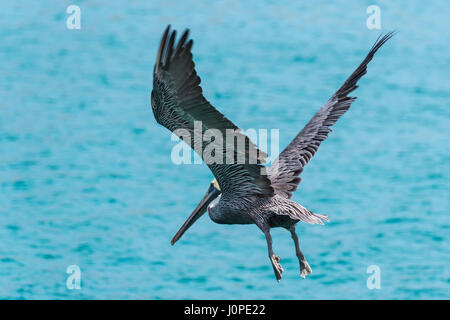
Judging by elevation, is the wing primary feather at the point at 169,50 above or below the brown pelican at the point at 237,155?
above

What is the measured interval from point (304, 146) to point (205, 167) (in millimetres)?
13310

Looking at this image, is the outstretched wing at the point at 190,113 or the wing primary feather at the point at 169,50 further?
the outstretched wing at the point at 190,113

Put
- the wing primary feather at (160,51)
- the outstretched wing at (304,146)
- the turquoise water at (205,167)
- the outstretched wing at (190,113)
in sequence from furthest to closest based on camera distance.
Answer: the turquoise water at (205,167) < the outstretched wing at (304,146) < the outstretched wing at (190,113) < the wing primary feather at (160,51)

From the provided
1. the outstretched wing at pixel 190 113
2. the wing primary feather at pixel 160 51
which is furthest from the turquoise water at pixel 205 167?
the wing primary feather at pixel 160 51

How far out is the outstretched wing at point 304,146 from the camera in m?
8.78

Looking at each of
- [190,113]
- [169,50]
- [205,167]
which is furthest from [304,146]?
[205,167]

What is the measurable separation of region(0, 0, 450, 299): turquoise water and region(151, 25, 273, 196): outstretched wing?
929 cm

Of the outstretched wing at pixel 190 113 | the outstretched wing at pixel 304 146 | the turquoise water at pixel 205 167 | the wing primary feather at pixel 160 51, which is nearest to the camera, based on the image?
the wing primary feather at pixel 160 51

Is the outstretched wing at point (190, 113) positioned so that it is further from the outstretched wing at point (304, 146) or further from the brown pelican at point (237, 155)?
the outstretched wing at point (304, 146)

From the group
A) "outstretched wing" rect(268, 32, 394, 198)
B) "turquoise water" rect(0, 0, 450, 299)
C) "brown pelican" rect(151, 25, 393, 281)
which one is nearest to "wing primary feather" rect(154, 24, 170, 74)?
"brown pelican" rect(151, 25, 393, 281)

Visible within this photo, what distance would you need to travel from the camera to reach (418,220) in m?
20.1

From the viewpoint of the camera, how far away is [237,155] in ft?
25.7
